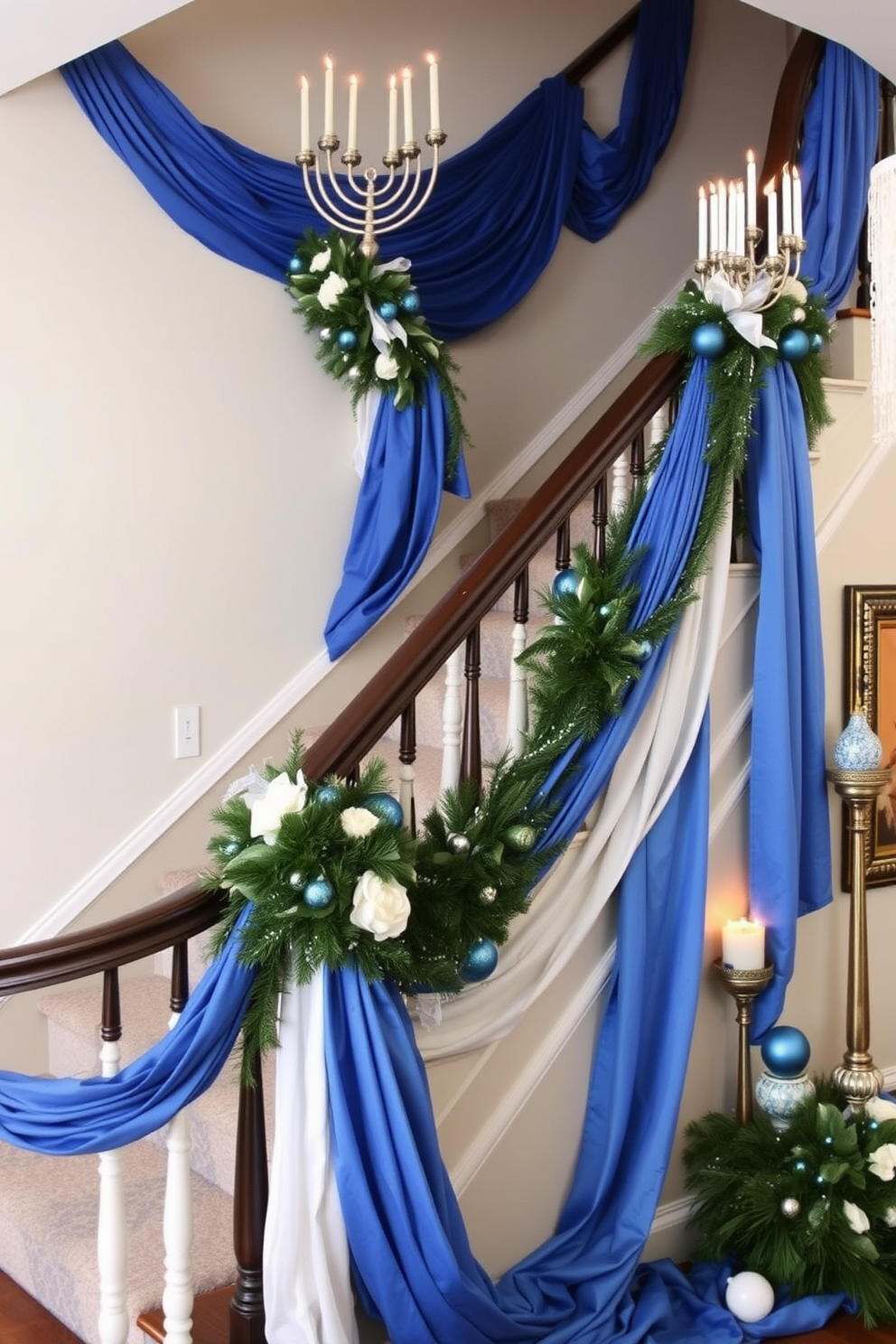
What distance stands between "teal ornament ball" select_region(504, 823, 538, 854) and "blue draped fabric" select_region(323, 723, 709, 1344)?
397 millimetres

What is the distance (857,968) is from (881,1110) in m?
0.35

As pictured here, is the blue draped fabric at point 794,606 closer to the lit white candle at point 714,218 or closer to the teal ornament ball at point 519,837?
the lit white candle at point 714,218

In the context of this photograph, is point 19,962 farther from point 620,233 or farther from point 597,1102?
point 620,233

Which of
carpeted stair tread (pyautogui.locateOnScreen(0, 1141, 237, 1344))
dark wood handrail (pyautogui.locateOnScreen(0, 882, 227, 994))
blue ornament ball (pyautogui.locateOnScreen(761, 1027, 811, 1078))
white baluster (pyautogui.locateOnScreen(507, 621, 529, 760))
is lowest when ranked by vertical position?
carpeted stair tread (pyautogui.locateOnScreen(0, 1141, 237, 1344))

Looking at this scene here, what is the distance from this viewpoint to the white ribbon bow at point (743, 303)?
293 cm

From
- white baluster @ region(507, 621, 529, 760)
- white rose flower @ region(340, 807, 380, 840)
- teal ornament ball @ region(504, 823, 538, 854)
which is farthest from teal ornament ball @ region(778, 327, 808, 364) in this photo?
white rose flower @ region(340, 807, 380, 840)

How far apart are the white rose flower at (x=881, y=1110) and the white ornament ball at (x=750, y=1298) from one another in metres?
0.51

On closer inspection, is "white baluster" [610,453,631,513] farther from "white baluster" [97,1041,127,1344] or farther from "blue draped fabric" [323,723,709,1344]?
"white baluster" [97,1041,127,1344]

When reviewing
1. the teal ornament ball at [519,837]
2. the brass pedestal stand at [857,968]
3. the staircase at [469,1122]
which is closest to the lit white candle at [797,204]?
the staircase at [469,1122]

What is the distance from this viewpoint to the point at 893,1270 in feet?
9.73

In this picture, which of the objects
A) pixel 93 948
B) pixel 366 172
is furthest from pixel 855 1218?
pixel 366 172

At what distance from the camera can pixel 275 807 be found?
2.24m

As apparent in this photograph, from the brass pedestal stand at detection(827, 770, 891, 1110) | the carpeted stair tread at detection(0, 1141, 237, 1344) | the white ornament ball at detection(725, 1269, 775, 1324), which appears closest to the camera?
the carpeted stair tread at detection(0, 1141, 237, 1344)

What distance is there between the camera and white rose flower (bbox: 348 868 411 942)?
220 centimetres
